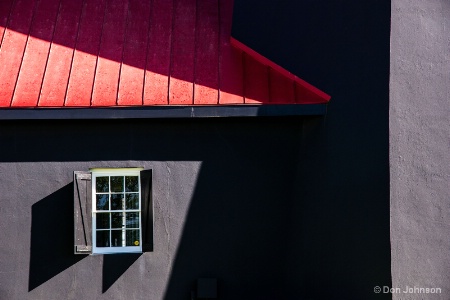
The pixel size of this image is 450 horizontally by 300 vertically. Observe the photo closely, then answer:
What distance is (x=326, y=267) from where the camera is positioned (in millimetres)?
8805

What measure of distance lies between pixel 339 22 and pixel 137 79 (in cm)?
306

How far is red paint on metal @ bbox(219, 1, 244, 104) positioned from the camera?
30.3 feet

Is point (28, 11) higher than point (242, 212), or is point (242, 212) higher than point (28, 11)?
point (28, 11)

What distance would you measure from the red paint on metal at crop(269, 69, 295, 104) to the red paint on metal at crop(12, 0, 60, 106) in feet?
11.3

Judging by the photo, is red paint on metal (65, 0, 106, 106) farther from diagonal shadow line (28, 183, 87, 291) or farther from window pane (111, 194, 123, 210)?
window pane (111, 194, 123, 210)

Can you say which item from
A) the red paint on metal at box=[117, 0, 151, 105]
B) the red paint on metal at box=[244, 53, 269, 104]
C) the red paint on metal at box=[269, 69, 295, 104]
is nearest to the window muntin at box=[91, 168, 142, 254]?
the red paint on metal at box=[117, 0, 151, 105]

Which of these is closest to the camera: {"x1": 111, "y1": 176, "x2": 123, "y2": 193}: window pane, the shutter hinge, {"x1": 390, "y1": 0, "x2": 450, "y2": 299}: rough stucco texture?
{"x1": 390, "y1": 0, "x2": 450, "y2": 299}: rough stucco texture

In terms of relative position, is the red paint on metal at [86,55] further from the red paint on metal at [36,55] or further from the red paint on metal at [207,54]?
the red paint on metal at [207,54]

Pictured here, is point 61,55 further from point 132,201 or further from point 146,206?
point 146,206

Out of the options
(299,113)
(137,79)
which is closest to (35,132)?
(137,79)

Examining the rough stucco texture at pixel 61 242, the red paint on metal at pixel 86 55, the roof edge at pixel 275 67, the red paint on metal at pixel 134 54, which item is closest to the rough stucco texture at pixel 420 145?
the roof edge at pixel 275 67

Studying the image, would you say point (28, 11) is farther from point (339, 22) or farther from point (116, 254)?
point (339, 22)

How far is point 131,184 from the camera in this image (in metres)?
9.45

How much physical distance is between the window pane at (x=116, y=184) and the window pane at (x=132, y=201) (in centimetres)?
17
